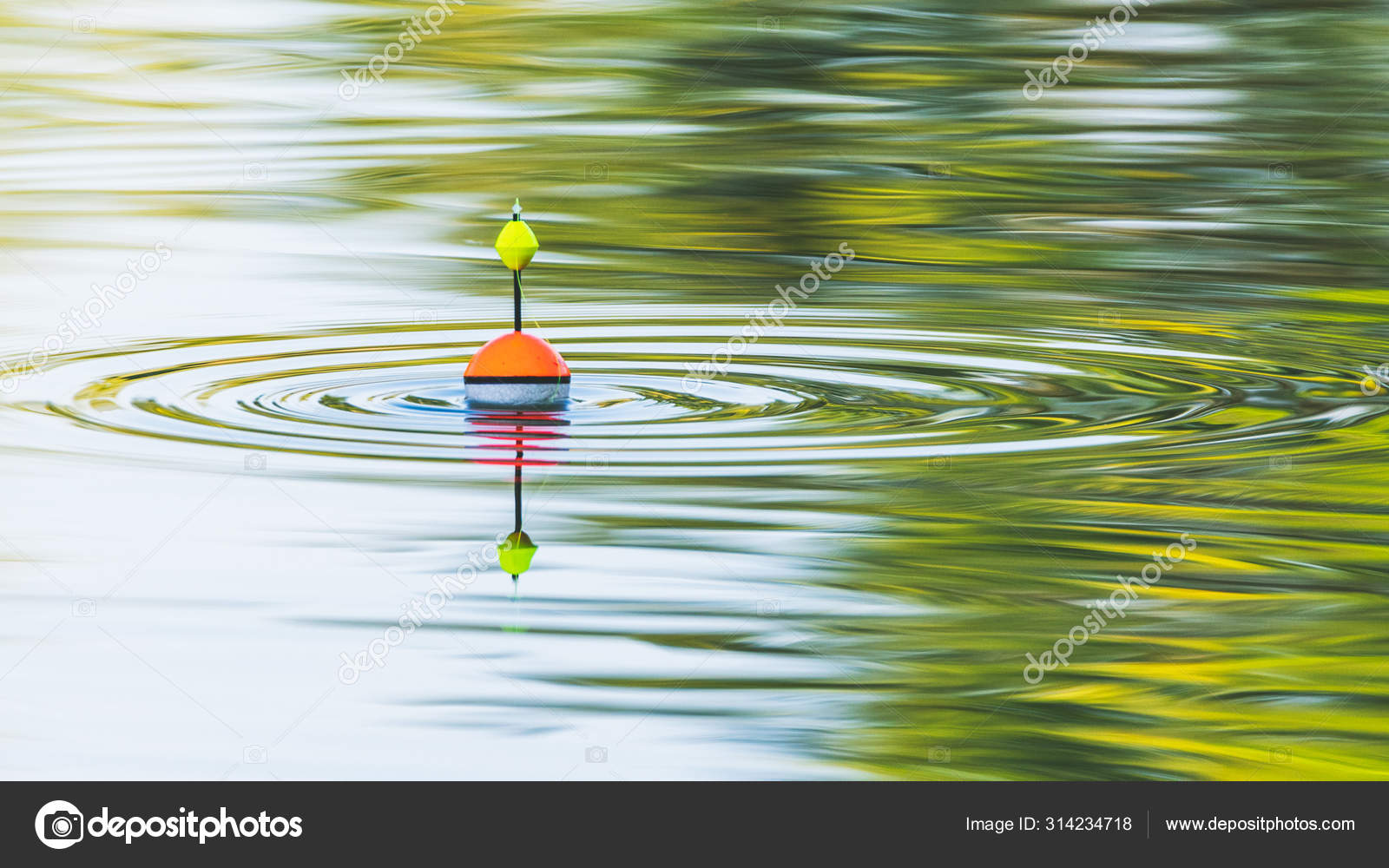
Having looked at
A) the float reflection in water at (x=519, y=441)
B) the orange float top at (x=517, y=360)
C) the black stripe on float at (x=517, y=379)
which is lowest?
the float reflection in water at (x=519, y=441)

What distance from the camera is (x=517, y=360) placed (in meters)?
6.73

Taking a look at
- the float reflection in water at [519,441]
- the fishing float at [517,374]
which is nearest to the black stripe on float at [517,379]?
the fishing float at [517,374]

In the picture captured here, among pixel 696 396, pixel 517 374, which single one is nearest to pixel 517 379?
pixel 517 374

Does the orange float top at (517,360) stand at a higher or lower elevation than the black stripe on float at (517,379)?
higher

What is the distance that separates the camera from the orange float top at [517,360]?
6.72 meters

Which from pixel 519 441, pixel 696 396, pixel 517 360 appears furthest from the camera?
pixel 696 396

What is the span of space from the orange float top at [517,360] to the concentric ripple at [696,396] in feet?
0.46

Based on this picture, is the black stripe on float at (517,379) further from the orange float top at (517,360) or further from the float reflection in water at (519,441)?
the float reflection in water at (519,441)

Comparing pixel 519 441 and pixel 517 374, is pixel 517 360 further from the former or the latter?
pixel 519 441

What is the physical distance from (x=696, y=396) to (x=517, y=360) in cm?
68

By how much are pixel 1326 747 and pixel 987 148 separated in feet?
30.5

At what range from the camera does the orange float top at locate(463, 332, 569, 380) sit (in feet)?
22.0

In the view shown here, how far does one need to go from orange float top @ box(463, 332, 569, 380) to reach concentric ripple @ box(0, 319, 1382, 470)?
139 mm

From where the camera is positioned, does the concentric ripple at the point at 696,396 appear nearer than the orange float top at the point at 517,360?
Yes
